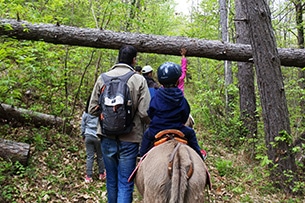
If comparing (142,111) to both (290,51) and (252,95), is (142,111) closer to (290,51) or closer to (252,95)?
(290,51)

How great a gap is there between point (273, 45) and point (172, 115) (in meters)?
3.83

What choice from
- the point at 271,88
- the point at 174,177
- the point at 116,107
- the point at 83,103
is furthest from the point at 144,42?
the point at 174,177

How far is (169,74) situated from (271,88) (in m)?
3.50

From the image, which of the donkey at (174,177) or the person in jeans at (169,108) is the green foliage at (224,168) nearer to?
the person in jeans at (169,108)

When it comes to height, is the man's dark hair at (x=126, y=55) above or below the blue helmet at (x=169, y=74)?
above

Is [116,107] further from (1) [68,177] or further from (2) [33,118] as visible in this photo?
(2) [33,118]

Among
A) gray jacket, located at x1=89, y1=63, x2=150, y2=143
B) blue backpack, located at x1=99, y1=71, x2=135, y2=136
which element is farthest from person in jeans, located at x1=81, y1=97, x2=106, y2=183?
blue backpack, located at x1=99, y1=71, x2=135, y2=136

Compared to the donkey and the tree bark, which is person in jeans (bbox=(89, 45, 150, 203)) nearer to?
the donkey

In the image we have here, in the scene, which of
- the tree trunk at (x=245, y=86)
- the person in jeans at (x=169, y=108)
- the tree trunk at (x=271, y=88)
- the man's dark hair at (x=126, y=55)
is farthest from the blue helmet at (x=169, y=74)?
the tree trunk at (x=245, y=86)

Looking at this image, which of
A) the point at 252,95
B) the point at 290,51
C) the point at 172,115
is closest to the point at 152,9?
the point at 252,95

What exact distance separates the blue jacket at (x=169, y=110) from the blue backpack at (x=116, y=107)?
46 cm

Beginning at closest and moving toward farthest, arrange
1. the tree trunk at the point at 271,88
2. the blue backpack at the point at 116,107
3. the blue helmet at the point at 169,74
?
the blue helmet at the point at 169,74 < the blue backpack at the point at 116,107 < the tree trunk at the point at 271,88

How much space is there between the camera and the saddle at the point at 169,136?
348 centimetres

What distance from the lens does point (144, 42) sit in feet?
24.7
